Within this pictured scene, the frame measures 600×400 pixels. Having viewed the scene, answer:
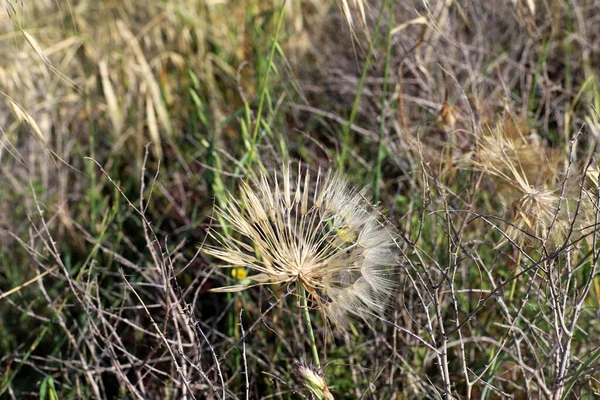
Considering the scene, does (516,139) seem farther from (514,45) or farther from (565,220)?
(514,45)

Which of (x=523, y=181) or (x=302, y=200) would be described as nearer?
(x=302, y=200)

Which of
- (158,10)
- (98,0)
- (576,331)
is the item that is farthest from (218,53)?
(576,331)

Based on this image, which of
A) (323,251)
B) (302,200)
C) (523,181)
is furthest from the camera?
(523,181)

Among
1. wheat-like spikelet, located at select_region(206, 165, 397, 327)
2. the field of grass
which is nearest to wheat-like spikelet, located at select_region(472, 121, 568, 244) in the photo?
the field of grass

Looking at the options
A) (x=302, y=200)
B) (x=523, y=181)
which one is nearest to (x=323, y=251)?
(x=302, y=200)

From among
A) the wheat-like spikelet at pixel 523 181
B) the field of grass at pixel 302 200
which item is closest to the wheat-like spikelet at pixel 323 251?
the field of grass at pixel 302 200

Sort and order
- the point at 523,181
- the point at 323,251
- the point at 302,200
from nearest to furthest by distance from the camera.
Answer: the point at 323,251
the point at 302,200
the point at 523,181

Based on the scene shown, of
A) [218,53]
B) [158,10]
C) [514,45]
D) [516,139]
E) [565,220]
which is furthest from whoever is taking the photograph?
[158,10]

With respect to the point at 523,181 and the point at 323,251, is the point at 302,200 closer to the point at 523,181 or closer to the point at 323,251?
the point at 323,251
